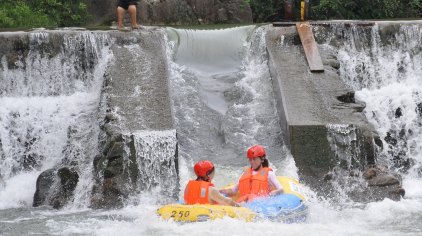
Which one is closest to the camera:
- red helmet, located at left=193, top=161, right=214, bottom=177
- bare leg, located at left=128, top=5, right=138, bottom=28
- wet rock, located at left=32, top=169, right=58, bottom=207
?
red helmet, located at left=193, top=161, right=214, bottom=177

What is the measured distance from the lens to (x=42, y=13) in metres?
18.2

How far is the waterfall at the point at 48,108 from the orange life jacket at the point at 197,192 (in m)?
2.30

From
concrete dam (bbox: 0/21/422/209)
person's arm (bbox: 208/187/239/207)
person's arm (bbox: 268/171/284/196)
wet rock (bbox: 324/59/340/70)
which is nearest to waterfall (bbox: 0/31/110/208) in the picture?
concrete dam (bbox: 0/21/422/209)

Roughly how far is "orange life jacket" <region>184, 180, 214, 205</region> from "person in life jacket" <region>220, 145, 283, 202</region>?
0.55 m

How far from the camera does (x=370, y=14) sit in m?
20.0

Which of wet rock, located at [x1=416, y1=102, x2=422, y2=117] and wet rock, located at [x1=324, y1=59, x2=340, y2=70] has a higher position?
wet rock, located at [x1=324, y1=59, x2=340, y2=70]

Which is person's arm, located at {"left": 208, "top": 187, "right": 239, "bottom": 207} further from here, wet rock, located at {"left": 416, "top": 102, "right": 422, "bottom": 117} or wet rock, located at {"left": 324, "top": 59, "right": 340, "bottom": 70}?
wet rock, located at {"left": 416, "top": 102, "right": 422, "bottom": 117}

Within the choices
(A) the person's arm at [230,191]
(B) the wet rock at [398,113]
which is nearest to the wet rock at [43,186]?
(A) the person's arm at [230,191]

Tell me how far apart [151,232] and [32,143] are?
4.57m

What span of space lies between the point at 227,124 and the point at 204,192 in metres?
3.72

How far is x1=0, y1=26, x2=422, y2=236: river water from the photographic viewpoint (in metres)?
8.75

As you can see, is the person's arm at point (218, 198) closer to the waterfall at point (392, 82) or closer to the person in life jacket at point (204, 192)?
the person in life jacket at point (204, 192)

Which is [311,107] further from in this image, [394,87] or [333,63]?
[394,87]

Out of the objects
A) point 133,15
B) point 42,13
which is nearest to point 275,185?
point 133,15
